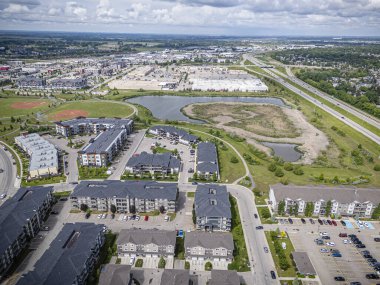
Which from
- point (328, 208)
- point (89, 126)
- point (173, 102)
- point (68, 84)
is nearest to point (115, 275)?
point (328, 208)

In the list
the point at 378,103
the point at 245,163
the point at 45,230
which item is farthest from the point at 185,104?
the point at 45,230

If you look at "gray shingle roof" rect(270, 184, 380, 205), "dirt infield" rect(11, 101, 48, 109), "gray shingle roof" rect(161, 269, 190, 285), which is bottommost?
"gray shingle roof" rect(161, 269, 190, 285)

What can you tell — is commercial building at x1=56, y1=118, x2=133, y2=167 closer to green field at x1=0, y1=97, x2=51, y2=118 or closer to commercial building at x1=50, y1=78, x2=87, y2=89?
green field at x1=0, y1=97, x2=51, y2=118

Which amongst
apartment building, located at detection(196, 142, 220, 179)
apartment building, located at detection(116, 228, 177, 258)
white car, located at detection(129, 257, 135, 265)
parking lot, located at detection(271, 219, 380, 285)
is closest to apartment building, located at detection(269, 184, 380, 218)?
parking lot, located at detection(271, 219, 380, 285)

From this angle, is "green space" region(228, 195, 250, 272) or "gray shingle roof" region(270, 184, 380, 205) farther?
"gray shingle roof" region(270, 184, 380, 205)

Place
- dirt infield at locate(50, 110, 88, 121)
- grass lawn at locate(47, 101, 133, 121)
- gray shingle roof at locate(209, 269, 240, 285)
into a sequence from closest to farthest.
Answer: gray shingle roof at locate(209, 269, 240, 285), dirt infield at locate(50, 110, 88, 121), grass lawn at locate(47, 101, 133, 121)

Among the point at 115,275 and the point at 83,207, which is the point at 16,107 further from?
the point at 115,275

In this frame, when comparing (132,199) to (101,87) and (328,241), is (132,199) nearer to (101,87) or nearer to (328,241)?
(328,241)
